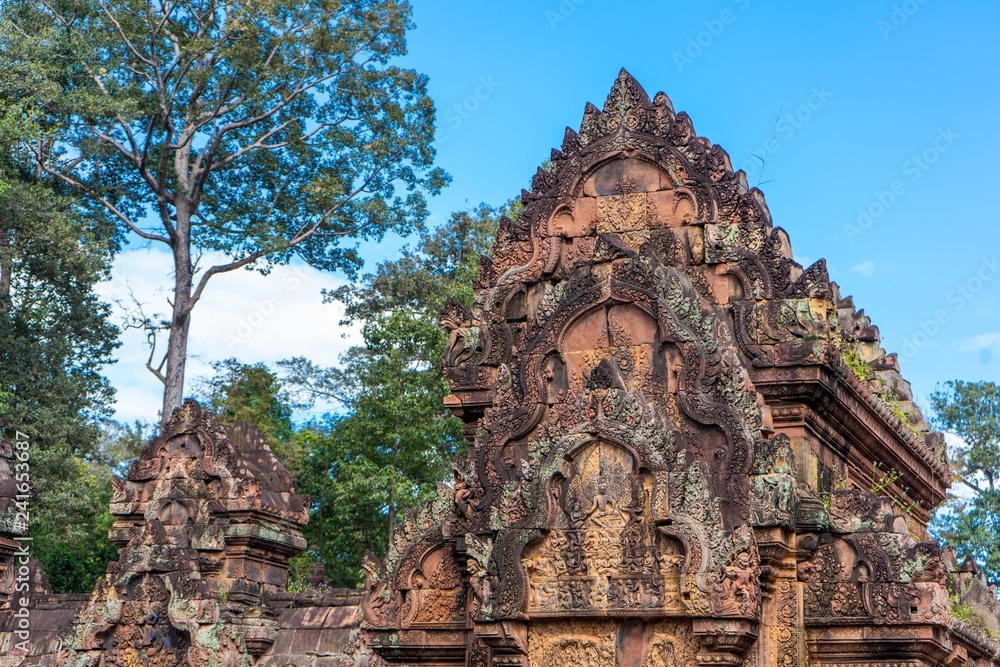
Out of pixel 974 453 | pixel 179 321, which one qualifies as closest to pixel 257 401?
pixel 179 321

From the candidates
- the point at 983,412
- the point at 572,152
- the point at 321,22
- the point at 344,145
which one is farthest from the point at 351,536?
the point at 572,152

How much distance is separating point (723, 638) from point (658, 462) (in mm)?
1114

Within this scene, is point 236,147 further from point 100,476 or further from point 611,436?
point 611,436

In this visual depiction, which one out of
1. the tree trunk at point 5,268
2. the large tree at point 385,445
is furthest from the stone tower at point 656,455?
the tree trunk at point 5,268

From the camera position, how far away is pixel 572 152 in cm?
963

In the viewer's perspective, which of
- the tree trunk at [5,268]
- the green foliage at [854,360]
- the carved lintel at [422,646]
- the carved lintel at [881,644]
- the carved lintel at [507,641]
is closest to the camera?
the carved lintel at [881,644]

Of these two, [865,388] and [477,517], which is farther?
[865,388]

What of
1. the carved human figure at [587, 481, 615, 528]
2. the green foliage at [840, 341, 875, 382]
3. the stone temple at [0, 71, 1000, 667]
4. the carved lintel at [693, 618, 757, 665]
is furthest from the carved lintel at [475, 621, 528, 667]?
the green foliage at [840, 341, 875, 382]

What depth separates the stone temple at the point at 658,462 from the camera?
7.78m

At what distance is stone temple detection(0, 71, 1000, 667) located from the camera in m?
7.78

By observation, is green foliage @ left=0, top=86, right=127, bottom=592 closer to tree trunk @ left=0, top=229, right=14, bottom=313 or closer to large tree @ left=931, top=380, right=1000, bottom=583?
tree trunk @ left=0, top=229, right=14, bottom=313

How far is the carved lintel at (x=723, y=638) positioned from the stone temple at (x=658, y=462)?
0.05 feet

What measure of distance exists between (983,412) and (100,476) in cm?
2499

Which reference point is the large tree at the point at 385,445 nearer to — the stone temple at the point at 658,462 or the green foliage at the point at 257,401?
the green foliage at the point at 257,401
